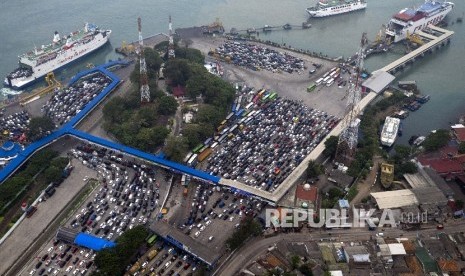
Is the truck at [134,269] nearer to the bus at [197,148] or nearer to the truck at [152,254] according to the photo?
the truck at [152,254]

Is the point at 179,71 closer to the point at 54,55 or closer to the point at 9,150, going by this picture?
the point at 54,55

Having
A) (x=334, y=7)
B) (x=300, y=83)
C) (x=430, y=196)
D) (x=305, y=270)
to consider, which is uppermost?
(x=334, y=7)

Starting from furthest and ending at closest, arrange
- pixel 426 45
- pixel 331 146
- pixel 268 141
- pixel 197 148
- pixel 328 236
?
pixel 426 45 → pixel 268 141 → pixel 197 148 → pixel 331 146 → pixel 328 236

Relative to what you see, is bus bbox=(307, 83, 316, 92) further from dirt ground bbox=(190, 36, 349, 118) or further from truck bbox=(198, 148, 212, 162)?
truck bbox=(198, 148, 212, 162)

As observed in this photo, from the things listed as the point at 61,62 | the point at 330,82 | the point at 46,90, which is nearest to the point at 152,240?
the point at 46,90

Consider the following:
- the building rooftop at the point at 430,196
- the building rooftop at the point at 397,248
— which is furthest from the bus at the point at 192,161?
the building rooftop at the point at 430,196

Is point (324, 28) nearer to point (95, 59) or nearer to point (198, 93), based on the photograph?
point (198, 93)

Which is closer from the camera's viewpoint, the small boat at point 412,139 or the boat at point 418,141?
the boat at point 418,141
